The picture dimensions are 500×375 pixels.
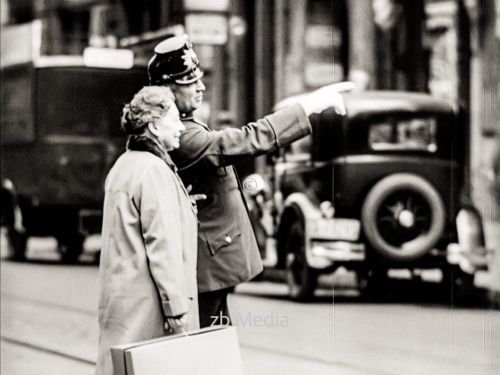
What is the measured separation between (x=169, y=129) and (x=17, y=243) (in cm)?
540

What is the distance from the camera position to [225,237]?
228 inches

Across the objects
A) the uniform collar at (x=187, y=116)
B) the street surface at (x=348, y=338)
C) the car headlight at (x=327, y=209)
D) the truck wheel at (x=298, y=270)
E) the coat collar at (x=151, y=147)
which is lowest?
the street surface at (x=348, y=338)

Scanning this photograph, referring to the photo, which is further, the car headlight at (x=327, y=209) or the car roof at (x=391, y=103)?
the car headlight at (x=327, y=209)

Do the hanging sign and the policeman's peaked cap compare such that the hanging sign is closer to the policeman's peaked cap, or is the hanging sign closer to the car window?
the car window

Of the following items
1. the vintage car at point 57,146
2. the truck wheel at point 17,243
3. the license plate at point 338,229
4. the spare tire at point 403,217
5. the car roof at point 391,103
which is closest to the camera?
the car roof at point 391,103

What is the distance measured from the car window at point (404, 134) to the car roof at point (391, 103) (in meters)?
0.12

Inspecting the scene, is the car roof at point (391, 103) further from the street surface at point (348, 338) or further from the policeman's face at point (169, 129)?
the policeman's face at point (169, 129)

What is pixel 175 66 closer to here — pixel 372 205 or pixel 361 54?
pixel 361 54

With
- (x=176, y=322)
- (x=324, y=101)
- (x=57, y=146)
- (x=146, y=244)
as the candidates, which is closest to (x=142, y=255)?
(x=146, y=244)

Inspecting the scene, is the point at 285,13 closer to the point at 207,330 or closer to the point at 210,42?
the point at 210,42

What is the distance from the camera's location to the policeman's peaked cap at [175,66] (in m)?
5.79

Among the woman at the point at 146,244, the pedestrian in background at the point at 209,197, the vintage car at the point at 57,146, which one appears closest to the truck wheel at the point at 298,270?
the vintage car at the point at 57,146

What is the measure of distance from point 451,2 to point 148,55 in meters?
2.07

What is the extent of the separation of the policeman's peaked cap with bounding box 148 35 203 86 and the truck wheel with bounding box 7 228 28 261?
4.79 m
